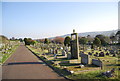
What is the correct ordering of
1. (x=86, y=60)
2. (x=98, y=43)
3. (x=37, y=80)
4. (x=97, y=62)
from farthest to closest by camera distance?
(x=98, y=43) → (x=86, y=60) → (x=97, y=62) → (x=37, y=80)

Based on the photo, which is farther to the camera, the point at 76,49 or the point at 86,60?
the point at 76,49

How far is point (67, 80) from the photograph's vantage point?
9578 mm

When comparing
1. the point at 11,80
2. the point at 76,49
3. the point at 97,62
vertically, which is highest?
the point at 76,49

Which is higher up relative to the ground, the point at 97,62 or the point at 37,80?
the point at 97,62

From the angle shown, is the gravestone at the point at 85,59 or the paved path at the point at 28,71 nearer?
the paved path at the point at 28,71

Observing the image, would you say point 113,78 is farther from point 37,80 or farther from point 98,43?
point 98,43

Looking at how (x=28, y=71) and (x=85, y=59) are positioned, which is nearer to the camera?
(x=28, y=71)

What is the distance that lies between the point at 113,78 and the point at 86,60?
5.23m

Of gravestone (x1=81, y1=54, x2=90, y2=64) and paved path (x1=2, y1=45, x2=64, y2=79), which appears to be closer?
paved path (x1=2, y1=45, x2=64, y2=79)

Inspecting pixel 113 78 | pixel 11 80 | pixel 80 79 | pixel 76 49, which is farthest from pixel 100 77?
pixel 76 49

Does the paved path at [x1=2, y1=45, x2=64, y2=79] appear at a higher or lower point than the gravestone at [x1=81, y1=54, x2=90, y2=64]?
lower

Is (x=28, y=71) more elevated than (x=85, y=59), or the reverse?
(x=85, y=59)

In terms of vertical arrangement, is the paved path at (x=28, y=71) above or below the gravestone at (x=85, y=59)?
below

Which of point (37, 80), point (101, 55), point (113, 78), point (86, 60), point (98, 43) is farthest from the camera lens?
point (98, 43)
